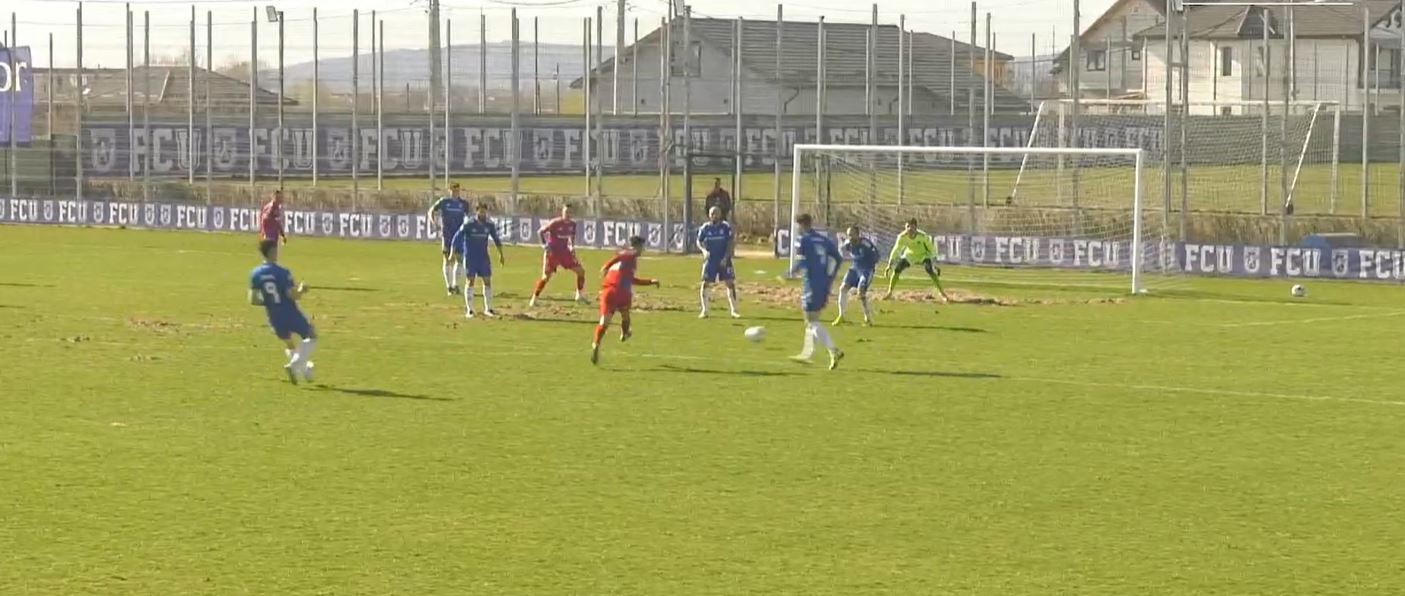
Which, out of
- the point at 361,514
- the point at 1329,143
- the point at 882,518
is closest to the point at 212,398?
the point at 361,514

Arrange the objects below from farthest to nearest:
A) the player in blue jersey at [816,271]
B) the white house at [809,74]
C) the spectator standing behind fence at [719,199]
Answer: the white house at [809,74] < the spectator standing behind fence at [719,199] < the player in blue jersey at [816,271]

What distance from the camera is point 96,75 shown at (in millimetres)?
71812

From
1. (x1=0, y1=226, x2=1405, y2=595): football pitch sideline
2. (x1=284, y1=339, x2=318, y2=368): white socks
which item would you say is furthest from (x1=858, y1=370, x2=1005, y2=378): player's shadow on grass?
(x1=284, y1=339, x2=318, y2=368): white socks

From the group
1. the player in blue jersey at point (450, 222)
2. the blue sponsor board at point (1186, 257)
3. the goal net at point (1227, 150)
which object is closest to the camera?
the player in blue jersey at point (450, 222)

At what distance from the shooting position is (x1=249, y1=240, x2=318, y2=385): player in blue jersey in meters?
23.7

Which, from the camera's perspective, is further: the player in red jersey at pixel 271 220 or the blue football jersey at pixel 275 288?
the player in red jersey at pixel 271 220

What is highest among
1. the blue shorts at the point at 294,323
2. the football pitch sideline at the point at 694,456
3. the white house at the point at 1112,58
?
the white house at the point at 1112,58

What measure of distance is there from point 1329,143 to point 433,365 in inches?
1583

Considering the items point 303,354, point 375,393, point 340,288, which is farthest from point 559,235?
point 375,393

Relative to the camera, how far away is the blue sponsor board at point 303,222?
52.8 m

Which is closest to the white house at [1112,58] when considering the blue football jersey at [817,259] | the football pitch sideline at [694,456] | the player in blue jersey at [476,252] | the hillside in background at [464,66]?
the hillside in background at [464,66]

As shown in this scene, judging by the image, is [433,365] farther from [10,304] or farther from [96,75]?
[96,75]

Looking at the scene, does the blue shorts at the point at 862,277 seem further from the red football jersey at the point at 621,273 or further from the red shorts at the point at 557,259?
the red football jersey at the point at 621,273

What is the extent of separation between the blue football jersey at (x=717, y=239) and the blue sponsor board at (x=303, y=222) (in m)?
17.8
